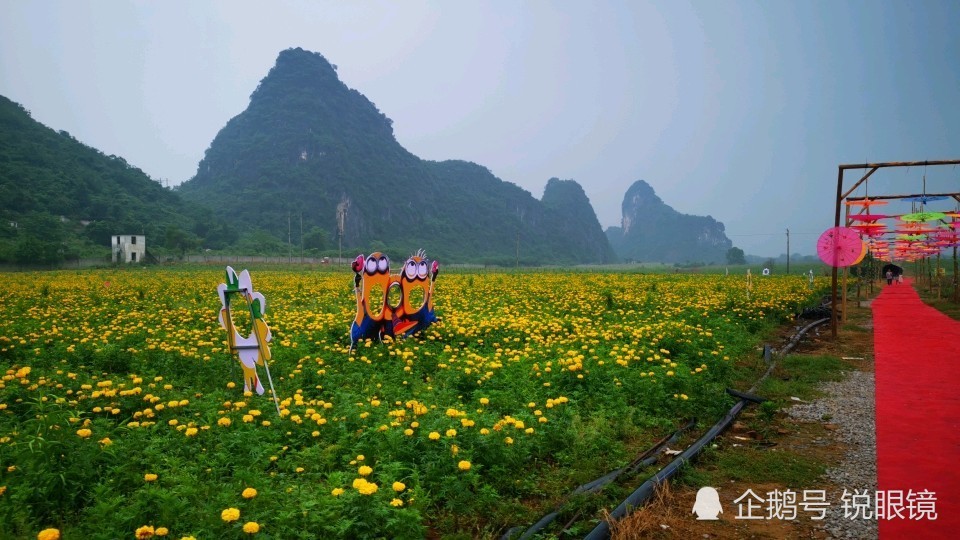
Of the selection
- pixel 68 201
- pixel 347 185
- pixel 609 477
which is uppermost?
pixel 347 185

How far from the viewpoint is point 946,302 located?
19859mm

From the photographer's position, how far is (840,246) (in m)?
11.2

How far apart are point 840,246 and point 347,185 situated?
9374 centimetres

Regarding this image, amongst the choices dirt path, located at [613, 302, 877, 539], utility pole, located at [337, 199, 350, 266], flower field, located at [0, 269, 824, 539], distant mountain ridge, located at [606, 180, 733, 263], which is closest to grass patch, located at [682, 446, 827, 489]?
dirt path, located at [613, 302, 877, 539]

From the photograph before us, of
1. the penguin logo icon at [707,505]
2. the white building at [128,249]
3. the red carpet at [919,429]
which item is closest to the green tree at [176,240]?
the white building at [128,249]

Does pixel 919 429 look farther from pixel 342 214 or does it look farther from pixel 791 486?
pixel 342 214

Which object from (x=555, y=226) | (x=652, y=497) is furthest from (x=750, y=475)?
(x=555, y=226)

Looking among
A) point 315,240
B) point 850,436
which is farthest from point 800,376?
point 315,240

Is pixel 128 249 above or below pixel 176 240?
below

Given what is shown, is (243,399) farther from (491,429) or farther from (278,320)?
(278,320)

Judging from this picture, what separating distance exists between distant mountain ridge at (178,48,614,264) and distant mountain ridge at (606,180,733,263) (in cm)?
5426

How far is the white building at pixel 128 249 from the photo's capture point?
146 feet

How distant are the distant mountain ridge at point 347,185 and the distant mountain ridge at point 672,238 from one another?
54255mm

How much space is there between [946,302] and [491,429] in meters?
23.1
